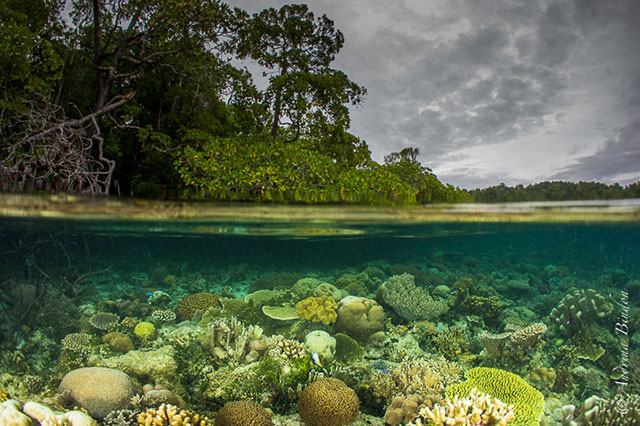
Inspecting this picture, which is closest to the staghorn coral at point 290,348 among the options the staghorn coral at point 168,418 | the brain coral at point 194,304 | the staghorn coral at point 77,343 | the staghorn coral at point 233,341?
the staghorn coral at point 233,341

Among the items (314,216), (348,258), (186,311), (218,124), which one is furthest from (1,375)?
(348,258)

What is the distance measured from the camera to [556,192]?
9.73 metres

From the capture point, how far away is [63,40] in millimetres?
16703

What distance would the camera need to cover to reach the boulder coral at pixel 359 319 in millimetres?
9734

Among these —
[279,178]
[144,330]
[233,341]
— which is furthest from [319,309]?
[279,178]

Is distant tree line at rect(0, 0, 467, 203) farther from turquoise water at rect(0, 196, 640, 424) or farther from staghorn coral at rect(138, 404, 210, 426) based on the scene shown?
staghorn coral at rect(138, 404, 210, 426)

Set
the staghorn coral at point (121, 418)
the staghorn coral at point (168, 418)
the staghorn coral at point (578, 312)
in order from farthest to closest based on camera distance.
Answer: the staghorn coral at point (578, 312) → the staghorn coral at point (121, 418) → the staghorn coral at point (168, 418)

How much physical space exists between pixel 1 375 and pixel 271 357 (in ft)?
21.9

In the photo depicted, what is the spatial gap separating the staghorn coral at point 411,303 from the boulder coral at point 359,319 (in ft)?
2.19

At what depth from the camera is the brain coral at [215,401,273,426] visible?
666 centimetres

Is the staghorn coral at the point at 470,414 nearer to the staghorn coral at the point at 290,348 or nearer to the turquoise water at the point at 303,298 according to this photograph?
the turquoise water at the point at 303,298

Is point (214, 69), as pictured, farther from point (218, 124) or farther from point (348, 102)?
point (348, 102)

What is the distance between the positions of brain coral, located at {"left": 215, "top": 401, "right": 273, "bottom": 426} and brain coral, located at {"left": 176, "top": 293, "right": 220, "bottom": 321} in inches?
155

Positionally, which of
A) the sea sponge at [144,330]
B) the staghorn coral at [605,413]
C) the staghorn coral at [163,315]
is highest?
the staghorn coral at [163,315]
